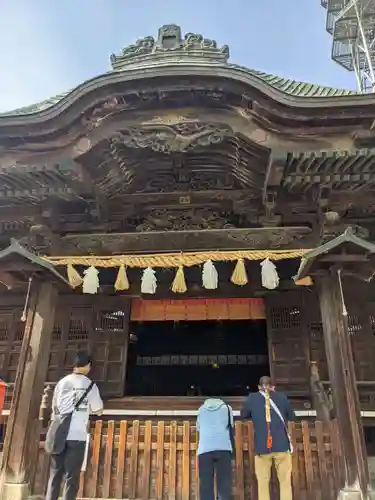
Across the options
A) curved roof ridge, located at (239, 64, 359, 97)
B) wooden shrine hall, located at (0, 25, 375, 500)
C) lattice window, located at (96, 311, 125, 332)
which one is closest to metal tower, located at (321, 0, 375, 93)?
curved roof ridge, located at (239, 64, 359, 97)

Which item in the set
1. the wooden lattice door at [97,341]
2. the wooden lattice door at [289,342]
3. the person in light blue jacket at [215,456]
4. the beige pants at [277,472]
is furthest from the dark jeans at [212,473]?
the wooden lattice door at [97,341]

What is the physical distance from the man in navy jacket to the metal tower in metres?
27.4

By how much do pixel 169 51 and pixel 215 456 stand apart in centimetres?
1025

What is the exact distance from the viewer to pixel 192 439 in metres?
5.70

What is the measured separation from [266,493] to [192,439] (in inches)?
47.3

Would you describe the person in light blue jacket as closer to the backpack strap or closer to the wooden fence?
the wooden fence

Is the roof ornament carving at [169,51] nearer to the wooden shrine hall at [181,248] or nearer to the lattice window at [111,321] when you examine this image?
the wooden shrine hall at [181,248]

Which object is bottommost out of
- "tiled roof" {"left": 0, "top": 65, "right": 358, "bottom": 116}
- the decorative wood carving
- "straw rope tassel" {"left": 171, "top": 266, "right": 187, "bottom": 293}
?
"straw rope tassel" {"left": 171, "top": 266, "right": 187, "bottom": 293}

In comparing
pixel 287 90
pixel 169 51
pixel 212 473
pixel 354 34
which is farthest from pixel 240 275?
pixel 354 34

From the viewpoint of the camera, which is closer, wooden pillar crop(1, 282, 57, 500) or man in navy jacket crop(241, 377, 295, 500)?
man in navy jacket crop(241, 377, 295, 500)

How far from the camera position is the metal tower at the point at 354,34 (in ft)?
91.7

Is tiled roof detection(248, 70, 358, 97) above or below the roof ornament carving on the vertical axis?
below

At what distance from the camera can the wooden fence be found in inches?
210

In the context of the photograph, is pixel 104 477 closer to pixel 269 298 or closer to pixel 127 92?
pixel 269 298
